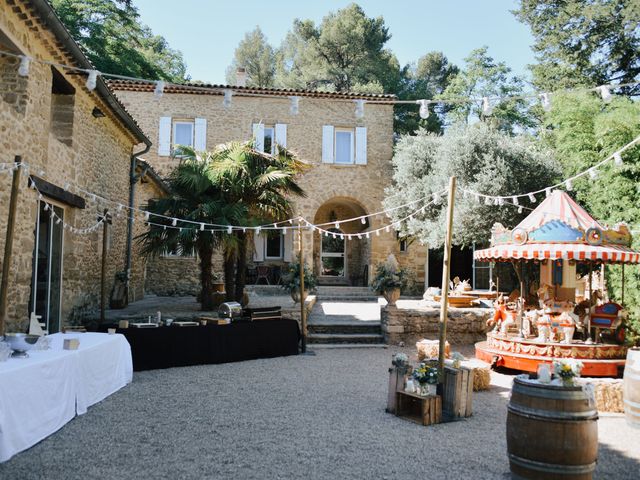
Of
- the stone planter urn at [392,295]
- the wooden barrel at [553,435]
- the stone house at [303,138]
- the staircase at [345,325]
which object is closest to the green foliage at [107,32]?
the stone house at [303,138]

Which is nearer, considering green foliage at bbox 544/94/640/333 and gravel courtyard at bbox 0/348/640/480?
gravel courtyard at bbox 0/348/640/480

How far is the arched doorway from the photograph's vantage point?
1870 centimetres

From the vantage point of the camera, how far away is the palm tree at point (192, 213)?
10359 millimetres

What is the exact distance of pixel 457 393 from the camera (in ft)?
18.4

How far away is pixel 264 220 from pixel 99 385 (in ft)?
20.0

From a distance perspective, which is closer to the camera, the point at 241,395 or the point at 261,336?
the point at 241,395

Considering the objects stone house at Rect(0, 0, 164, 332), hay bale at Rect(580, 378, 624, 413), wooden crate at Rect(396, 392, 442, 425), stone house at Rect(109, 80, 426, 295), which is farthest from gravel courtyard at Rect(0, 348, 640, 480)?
stone house at Rect(109, 80, 426, 295)

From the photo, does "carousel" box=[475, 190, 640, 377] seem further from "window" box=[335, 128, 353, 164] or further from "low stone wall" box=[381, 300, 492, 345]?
"window" box=[335, 128, 353, 164]

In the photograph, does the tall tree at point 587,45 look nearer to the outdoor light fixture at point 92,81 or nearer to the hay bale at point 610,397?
the hay bale at point 610,397

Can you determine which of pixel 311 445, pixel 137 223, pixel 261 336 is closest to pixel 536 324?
pixel 261 336

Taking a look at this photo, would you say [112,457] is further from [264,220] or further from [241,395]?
[264,220]

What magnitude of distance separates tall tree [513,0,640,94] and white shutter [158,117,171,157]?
11899 millimetres

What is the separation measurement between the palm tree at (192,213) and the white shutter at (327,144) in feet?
22.6

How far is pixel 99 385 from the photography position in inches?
232
